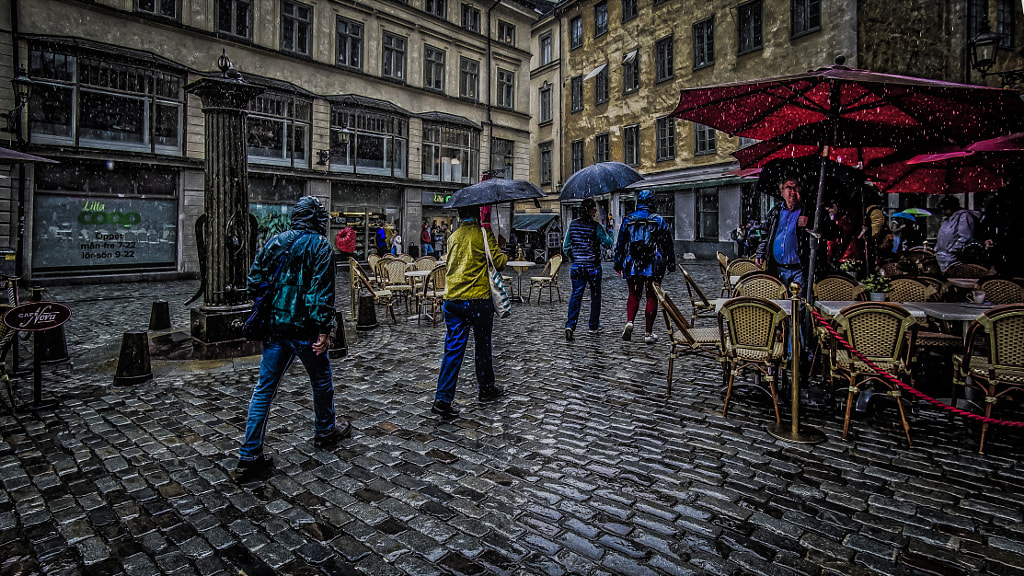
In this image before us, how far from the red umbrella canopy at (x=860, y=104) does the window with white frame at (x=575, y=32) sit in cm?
2893

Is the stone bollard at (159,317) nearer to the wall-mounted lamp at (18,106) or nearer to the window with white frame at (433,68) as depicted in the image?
the wall-mounted lamp at (18,106)

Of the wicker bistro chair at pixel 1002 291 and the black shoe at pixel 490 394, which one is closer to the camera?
the black shoe at pixel 490 394

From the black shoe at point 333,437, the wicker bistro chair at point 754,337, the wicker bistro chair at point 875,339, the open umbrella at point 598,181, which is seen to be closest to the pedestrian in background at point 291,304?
the black shoe at point 333,437

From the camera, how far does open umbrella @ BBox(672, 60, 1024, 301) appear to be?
15.4 feet

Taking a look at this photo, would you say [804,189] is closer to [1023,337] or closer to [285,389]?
[1023,337]

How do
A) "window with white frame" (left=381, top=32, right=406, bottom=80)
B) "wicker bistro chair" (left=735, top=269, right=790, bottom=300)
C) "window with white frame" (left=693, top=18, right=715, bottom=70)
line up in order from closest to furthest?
1. "wicker bistro chair" (left=735, top=269, right=790, bottom=300)
2. "window with white frame" (left=381, top=32, right=406, bottom=80)
3. "window with white frame" (left=693, top=18, right=715, bottom=70)

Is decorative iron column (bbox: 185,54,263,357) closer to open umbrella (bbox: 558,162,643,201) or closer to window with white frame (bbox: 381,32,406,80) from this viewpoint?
open umbrella (bbox: 558,162,643,201)

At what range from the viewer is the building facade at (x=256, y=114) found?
51.0 ft

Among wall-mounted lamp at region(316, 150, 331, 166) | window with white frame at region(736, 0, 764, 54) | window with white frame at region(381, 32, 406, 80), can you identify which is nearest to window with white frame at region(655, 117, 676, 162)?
window with white frame at region(736, 0, 764, 54)

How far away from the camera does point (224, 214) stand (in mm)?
7578

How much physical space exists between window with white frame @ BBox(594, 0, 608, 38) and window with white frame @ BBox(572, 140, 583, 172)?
632 cm

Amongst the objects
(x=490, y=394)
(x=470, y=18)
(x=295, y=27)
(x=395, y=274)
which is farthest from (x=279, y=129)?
(x=490, y=394)

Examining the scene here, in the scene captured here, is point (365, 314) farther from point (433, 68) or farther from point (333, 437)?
point (433, 68)

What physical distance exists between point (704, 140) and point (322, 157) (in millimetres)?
17306
